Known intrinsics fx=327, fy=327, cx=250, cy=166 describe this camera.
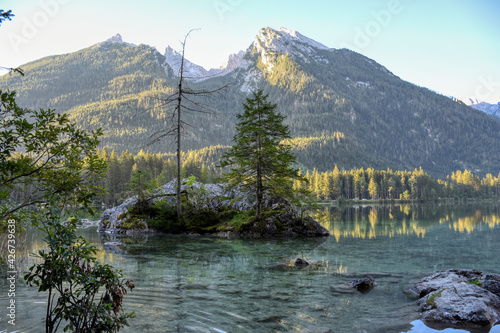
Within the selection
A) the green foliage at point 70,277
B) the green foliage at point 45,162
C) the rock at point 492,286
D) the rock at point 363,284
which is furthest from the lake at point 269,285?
the green foliage at point 45,162

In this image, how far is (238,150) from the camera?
27.6 m

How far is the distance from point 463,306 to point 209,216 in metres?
23.4

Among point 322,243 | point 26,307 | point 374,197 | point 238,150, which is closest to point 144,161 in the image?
point 238,150

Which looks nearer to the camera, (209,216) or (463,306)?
(463,306)

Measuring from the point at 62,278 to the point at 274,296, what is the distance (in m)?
6.87

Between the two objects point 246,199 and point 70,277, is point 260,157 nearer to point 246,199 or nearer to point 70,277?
point 246,199

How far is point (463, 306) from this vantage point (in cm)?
847

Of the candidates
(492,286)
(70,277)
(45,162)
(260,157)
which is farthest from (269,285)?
(260,157)

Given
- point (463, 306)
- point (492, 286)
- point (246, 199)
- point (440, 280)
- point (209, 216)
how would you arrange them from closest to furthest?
1. point (463, 306)
2. point (492, 286)
3. point (440, 280)
4. point (209, 216)
5. point (246, 199)

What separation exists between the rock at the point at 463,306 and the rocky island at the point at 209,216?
1762 centimetres

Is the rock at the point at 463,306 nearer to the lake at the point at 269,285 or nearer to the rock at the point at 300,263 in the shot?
the lake at the point at 269,285

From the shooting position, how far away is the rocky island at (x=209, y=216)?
1088 inches

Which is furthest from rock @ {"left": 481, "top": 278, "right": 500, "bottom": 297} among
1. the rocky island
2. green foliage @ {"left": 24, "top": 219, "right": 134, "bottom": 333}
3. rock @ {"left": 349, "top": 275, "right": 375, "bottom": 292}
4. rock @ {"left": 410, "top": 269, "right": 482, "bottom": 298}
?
the rocky island

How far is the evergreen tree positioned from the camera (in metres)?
26.7
